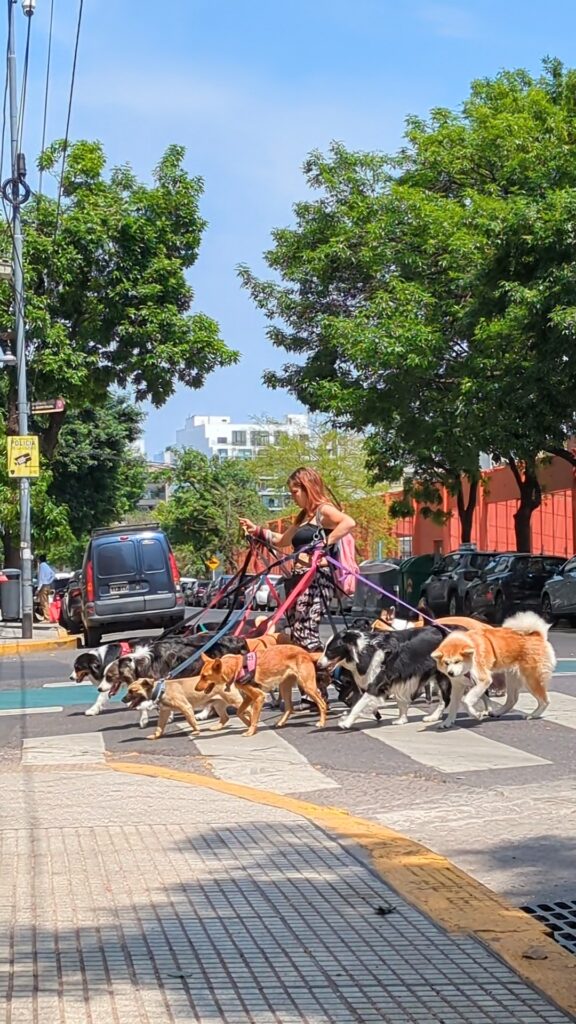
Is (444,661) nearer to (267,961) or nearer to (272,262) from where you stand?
(267,961)

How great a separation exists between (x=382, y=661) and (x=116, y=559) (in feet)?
47.8

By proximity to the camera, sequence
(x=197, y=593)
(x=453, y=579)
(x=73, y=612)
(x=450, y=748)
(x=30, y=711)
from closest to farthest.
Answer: (x=450, y=748), (x=30, y=711), (x=73, y=612), (x=453, y=579), (x=197, y=593)

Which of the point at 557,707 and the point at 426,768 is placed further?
the point at 557,707

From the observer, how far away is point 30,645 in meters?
22.9

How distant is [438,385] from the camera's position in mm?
32562

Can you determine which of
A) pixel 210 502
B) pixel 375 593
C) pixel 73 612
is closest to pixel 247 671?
pixel 73 612

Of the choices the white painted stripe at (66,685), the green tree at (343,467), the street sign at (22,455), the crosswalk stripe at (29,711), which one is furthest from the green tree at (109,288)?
the green tree at (343,467)

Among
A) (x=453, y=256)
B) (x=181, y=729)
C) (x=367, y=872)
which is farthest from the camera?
(x=453, y=256)

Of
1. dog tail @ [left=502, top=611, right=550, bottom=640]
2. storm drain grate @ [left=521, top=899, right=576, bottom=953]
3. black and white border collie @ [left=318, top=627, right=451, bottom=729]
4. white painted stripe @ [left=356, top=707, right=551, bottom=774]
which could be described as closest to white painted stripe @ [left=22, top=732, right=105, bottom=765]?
black and white border collie @ [left=318, top=627, right=451, bottom=729]

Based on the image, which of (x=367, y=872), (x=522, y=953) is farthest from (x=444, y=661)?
(x=522, y=953)

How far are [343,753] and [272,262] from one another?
29.6 m

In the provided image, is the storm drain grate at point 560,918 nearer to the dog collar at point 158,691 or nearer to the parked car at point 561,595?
the dog collar at point 158,691

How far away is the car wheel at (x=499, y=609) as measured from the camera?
2984 centimetres

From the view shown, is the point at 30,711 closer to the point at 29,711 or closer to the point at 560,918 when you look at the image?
the point at 29,711
